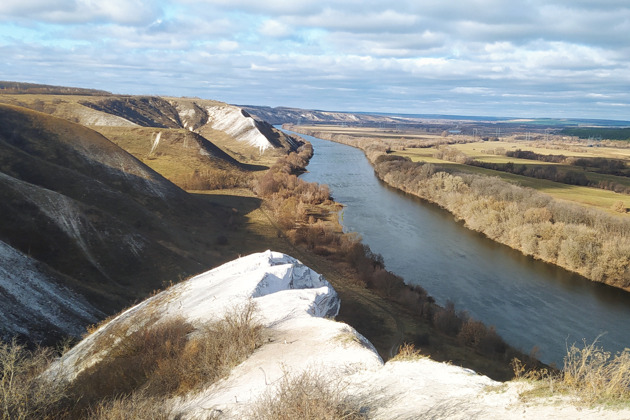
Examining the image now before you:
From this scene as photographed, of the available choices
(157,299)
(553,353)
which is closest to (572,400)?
(157,299)

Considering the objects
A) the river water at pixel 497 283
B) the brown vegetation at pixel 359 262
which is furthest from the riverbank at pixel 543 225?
the brown vegetation at pixel 359 262

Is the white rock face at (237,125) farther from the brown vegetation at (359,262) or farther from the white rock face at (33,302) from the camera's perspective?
the white rock face at (33,302)

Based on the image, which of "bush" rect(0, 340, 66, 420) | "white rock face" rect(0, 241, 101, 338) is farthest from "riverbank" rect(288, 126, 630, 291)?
"bush" rect(0, 340, 66, 420)

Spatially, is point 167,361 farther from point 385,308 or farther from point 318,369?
point 385,308

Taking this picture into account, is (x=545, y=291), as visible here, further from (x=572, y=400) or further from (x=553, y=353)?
(x=572, y=400)

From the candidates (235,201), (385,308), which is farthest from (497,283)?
(235,201)
